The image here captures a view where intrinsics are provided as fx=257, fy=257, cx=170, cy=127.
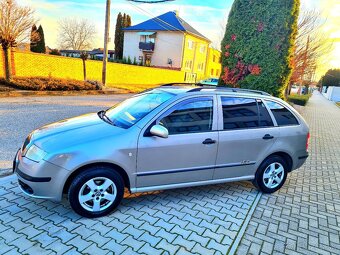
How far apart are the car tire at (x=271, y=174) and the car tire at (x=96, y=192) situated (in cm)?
229

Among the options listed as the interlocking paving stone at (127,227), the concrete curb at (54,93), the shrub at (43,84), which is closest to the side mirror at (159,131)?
the interlocking paving stone at (127,227)

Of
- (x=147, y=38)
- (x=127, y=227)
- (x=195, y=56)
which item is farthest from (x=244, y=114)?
(x=195, y=56)

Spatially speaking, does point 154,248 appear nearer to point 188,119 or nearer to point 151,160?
point 151,160

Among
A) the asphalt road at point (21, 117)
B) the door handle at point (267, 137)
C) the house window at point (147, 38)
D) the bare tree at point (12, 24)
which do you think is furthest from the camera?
the house window at point (147, 38)

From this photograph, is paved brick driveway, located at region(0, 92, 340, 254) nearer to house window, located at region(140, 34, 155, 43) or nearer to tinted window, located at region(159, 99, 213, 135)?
tinted window, located at region(159, 99, 213, 135)

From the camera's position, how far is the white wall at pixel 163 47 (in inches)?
1483

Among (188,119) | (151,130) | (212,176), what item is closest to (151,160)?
(151,130)

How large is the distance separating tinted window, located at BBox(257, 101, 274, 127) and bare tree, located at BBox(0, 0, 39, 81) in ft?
38.0

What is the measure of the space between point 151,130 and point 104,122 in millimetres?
762

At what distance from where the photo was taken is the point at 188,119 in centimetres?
354

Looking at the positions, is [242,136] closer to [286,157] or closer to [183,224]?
[286,157]

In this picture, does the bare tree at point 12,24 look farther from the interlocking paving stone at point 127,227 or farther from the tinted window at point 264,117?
the tinted window at point 264,117

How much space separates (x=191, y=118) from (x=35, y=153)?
6.54 feet

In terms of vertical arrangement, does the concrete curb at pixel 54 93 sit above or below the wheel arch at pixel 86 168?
below
